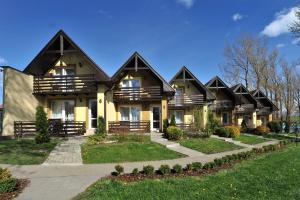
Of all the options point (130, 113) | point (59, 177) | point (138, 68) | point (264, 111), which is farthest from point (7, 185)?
point (264, 111)

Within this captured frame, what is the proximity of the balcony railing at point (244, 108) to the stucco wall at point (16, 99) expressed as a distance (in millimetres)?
25355

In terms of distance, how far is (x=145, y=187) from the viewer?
7250 mm

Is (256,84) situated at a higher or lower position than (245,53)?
lower

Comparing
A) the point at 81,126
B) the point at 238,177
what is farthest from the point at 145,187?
the point at 81,126

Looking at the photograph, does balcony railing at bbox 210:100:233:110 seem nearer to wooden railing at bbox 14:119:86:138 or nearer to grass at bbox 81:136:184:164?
wooden railing at bbox 14:119:86:138

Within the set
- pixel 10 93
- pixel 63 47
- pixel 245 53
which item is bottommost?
pixel 10 93

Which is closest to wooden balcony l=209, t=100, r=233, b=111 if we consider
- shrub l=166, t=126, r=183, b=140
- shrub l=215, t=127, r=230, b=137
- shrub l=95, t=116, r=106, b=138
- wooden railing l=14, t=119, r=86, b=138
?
shrub l=215, t=127, r=230, b=137

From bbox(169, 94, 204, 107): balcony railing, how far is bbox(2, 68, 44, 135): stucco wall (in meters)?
13.3

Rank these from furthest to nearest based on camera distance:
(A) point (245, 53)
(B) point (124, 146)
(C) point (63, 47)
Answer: (A) point (245, 53), (C) point (63, 47), (B) point (124, 146)

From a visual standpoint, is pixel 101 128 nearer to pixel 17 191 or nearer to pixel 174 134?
pixel 174 134

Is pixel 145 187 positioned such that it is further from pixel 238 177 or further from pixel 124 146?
pixel 124 146

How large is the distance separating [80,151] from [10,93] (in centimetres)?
951

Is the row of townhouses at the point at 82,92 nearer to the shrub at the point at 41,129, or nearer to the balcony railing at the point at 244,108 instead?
the shrub at the point at 41,129

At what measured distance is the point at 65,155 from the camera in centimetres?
1305
